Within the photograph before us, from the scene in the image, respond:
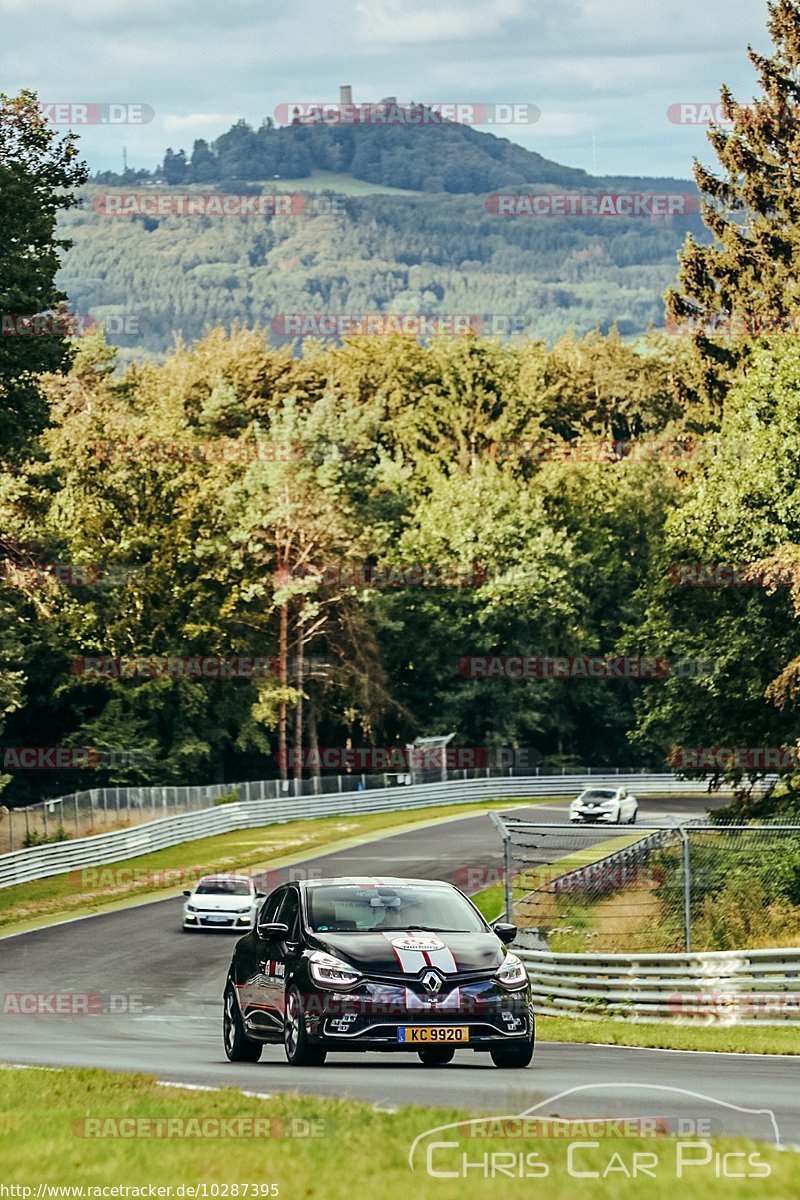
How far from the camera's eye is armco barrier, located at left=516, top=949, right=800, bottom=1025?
22.2 m

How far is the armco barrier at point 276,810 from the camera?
176 ft

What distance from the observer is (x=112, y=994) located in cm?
3005

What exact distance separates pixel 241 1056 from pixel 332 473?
67608mm

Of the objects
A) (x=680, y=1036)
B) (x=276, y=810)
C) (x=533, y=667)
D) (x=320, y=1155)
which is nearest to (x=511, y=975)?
(x=320, y=1155)

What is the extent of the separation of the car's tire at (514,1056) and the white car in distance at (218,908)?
25.8m

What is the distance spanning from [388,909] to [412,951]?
3.10 feet

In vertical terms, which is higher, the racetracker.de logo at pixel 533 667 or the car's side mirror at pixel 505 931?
the car's side mirror at pixel 505 931

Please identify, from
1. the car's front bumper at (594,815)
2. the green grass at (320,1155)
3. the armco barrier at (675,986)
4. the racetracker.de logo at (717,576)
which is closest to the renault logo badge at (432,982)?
the green grass at (320,1155)

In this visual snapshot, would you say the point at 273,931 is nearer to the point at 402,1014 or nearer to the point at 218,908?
the point at 402,1014

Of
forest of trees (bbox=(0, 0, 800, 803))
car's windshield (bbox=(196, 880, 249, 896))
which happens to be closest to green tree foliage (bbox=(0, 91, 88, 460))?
forest of trees (bbox=(0, 0, 800, 803))

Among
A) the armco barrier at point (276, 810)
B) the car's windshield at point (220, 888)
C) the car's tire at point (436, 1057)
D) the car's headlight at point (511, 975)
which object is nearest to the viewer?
the car's headlight at point (511, 975)

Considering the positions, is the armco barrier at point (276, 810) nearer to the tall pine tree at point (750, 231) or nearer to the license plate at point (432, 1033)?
the tall pine tree at point (750, 231)

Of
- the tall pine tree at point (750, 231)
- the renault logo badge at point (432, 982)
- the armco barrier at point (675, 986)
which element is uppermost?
the tall pine tree at point (750, 231)

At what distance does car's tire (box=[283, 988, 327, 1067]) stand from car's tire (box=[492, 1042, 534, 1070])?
1.40 m
